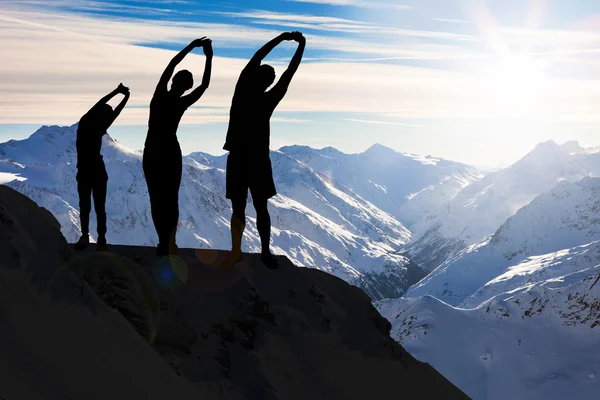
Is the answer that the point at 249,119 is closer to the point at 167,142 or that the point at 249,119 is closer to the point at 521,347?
the point at 167,142

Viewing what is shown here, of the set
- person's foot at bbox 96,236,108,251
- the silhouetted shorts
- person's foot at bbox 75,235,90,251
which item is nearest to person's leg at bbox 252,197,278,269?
the silhouetted shorts

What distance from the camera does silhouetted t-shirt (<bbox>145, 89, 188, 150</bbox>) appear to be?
9.84m

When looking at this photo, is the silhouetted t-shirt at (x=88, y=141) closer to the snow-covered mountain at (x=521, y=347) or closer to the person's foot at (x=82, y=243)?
the person's foot at (x=82, y=243)

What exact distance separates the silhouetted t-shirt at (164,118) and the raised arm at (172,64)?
0.32 ft

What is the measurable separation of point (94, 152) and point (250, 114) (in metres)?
3.19

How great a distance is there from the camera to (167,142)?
10.0 metres

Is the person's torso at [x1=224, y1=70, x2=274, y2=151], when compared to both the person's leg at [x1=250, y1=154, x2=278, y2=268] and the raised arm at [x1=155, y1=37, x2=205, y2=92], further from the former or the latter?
the raised arm at [x1=155, y1=37, x2=205, y2=92]

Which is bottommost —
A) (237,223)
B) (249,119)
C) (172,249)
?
(172,249)

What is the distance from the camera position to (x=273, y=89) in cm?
991

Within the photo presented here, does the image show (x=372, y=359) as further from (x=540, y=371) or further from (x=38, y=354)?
(x=540, y=371)

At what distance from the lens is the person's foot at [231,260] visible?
404 inches

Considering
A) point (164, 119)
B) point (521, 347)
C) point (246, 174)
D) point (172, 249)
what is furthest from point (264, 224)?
point (521, 347)

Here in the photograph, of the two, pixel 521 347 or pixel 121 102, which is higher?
pixel 121 102

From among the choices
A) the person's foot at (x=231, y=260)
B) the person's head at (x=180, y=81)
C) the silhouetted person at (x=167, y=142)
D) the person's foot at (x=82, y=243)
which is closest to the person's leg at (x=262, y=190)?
the person's foot at (x=231, y=260)
